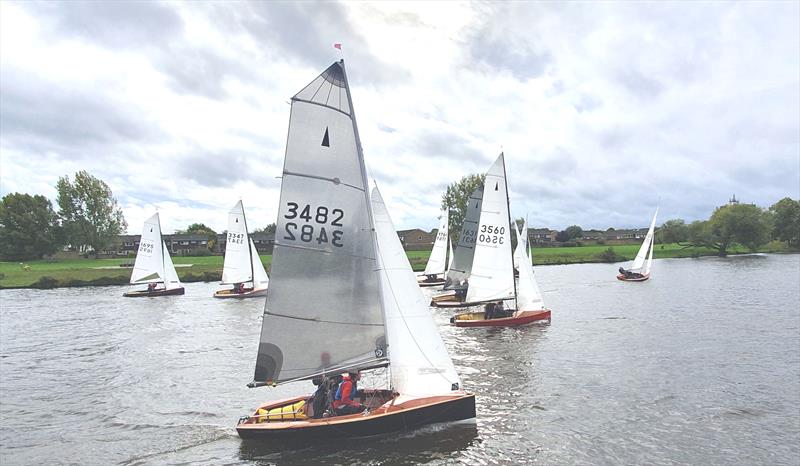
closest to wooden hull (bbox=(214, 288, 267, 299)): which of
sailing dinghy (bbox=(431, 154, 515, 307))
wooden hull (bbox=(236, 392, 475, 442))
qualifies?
sailing dinghy (bbox=(431, 154, 515, 307))

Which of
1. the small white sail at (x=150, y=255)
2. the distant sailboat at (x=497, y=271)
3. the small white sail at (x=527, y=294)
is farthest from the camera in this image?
the small white sail at (x=150, y=255)

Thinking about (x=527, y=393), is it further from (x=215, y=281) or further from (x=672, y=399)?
(x=215, y=281)

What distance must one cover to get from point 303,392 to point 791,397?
19.0m

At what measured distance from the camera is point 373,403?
51.2 ft

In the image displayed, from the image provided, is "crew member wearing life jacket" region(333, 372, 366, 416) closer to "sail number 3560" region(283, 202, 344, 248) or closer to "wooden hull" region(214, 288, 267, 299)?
"sail number 3560" region(283, 202, 344, 248)

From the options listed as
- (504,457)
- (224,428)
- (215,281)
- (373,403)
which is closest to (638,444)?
(504,457)

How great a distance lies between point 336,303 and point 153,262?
49.7m

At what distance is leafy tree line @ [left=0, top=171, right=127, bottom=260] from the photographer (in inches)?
4166

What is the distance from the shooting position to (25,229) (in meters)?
106

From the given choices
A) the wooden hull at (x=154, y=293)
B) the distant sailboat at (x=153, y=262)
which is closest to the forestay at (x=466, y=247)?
the wooden hull at (x=154, y=293)

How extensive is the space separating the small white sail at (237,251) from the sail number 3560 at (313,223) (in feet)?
137

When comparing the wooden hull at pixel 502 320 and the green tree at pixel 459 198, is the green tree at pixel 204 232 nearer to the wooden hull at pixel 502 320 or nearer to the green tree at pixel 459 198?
the green tree at pixel 459 198

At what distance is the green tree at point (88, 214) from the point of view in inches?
4434

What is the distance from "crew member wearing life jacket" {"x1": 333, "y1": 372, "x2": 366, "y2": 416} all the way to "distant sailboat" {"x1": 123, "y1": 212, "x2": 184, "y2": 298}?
153 feet
